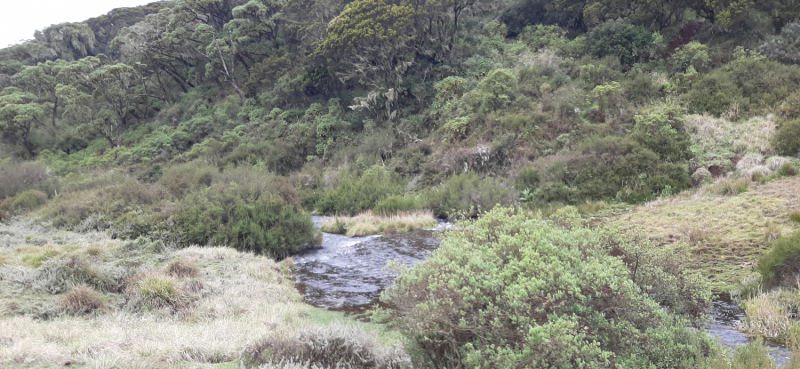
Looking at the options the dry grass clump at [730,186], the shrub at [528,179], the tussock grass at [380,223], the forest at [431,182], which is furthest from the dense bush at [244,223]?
the dry grass clump at [730,186]

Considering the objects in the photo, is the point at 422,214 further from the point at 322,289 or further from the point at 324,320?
the point at 324,320

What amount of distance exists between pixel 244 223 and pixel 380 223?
15.8ft

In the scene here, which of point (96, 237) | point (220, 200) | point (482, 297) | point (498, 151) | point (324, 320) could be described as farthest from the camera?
point (498, 151)

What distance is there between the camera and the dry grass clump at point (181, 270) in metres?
8.66

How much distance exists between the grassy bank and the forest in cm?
5

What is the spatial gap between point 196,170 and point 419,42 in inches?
623

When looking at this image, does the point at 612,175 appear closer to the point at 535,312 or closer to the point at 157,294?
the point at 535,312

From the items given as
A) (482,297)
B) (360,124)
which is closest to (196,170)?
(360,124)

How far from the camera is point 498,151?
1858 cm

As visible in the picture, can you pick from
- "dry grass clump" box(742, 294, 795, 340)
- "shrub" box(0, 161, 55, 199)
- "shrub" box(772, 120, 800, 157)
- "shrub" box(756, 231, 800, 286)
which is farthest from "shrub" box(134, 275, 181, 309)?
"shrub" box(0, 161, 55, 199)

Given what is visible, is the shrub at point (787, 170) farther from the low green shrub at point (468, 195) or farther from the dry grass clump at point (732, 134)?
the low green shrub at point (468, 195)

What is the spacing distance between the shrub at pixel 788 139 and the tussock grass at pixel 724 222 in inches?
91.8

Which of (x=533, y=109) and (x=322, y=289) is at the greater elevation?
(x=533, y=109)

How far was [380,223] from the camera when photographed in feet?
49.4
